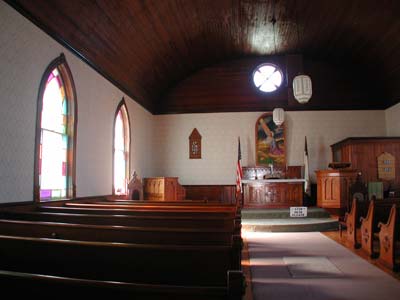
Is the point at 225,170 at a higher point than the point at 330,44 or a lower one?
lower

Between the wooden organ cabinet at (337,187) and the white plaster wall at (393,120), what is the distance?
267 centimetres

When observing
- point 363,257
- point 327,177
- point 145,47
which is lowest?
point 363,257

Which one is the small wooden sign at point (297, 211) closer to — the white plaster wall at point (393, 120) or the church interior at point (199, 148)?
the church interior at point (199, 148)

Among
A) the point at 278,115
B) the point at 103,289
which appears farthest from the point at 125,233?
the point at 278,115

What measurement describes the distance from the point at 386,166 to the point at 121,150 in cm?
739

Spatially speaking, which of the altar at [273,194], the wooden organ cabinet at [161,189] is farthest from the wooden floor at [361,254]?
the wooden organ cabinet at [161,189]

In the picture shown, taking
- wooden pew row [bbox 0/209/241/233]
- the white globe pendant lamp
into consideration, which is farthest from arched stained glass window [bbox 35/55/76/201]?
the white globe pendant lamp

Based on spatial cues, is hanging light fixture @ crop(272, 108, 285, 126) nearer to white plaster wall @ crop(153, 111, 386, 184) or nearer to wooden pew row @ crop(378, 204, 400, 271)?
white plaster wall @ crop(153, 111, 386, 184)

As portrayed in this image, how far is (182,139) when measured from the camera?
1186cm

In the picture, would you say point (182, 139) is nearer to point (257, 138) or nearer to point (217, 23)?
point (257, 138)

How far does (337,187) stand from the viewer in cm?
896

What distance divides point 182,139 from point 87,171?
17.0 feet

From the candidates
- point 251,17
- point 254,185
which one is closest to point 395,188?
point 254,185

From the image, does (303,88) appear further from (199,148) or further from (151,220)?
(151,220)
